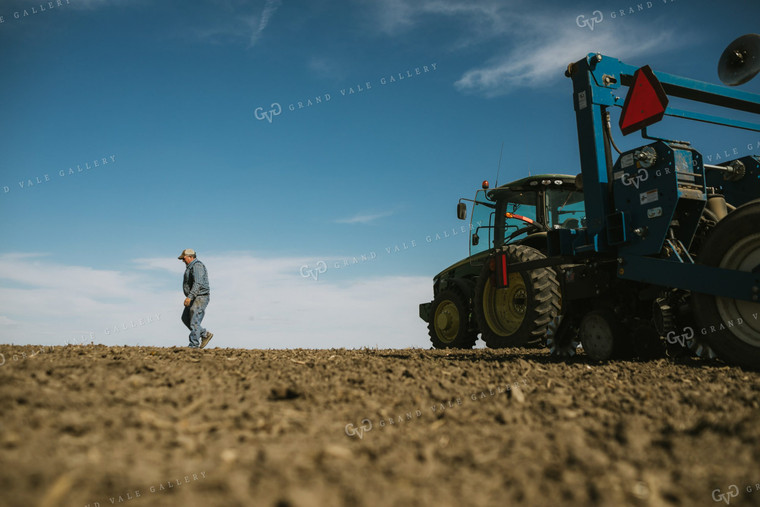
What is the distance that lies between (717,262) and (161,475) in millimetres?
4747

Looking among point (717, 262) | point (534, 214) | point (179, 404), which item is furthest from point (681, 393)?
point (534, 214)

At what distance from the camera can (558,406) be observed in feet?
9.46

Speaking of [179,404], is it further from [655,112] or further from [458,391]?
[655,112]

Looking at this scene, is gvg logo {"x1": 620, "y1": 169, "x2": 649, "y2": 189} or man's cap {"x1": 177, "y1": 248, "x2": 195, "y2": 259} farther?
man's cap {"x1": 177, "y1": 248, "x2": 195, "y2": 259}

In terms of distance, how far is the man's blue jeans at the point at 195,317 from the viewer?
900 cm

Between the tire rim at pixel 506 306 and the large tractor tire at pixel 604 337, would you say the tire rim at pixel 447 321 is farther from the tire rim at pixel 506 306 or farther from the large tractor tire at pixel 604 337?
the large tractor tire at pixel 604 337

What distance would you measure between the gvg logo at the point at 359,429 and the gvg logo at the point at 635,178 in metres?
4.16

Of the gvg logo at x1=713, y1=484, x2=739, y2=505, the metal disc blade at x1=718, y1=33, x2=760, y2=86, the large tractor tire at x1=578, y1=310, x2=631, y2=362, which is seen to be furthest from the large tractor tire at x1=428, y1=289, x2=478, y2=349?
the gvg logo at x1=713, y1=484, x2=739, y2=505

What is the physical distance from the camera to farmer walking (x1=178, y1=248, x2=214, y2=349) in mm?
9016

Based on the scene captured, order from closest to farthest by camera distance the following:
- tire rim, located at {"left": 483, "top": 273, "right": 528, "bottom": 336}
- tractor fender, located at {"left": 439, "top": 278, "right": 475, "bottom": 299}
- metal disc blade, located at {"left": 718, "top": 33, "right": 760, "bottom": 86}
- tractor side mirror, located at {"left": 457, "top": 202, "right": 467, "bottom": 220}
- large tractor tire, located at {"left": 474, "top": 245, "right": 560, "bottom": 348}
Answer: metal disc blade, located at {"left": 718, "top": 33, "right": 760, "bottom": 86}
large tractor tire, located at {"left": 474, "top": 245, "right": 560, "bottom": 348}
tire rim, located at {"left": 483, "top": 273, "right": 528, "bottom": 336}
tractor side mirror, located at {"left": 457, "top": 202, "right": 467, "bottom": 220}
tractor fender, located at {"left": 439, "top": 278, "right": 475, "bottom": 299}

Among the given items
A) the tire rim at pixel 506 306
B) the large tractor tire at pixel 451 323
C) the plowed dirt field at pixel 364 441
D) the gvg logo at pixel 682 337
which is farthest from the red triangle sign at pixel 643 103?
the large tractor tire at pixel 451 323

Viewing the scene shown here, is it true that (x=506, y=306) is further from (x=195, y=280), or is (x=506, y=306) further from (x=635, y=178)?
(x=195, y=280)

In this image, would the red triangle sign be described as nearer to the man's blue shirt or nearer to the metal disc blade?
the metal disc blade

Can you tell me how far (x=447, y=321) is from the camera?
32.1 ft
